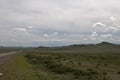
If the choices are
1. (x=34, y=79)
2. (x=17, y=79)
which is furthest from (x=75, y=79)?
(x=17, y=79)

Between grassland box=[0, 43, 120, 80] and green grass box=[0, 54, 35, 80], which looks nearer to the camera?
green grass box=[0, 54, 35, 80]

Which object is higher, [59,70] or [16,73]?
[16,73]

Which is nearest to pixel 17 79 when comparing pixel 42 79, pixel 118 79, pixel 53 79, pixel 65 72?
A: pixel 42 79

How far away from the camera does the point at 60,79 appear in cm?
2894

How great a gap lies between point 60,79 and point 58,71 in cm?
901

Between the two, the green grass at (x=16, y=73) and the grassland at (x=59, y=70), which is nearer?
the green grass at (x=16, y=73)

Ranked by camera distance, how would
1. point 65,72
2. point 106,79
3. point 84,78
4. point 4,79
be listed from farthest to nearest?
1. point 65,72
2. point 84,78
3. point 106,79
4. point 4,79

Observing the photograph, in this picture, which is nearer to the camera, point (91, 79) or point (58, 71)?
point (91, 79)

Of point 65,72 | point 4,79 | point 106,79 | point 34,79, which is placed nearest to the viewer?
point 4,79

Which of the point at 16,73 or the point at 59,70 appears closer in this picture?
the point at 16,73

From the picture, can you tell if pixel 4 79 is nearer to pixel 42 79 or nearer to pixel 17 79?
pixel 17 79

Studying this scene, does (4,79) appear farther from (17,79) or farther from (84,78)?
(84,78)

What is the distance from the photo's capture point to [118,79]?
28609mm

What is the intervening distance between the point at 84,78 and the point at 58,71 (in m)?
8.73
